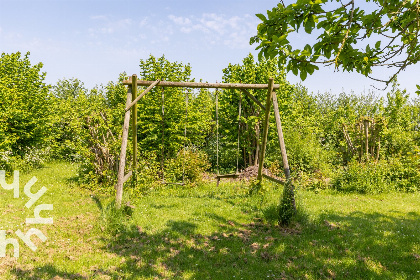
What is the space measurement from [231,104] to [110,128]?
6.05 m

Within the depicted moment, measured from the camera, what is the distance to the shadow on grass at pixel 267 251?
5.05 metres

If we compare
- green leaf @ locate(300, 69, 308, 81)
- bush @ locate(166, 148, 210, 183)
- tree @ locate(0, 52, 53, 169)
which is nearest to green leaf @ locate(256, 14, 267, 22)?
green leaf @ locate(300, 69, 308, 81)

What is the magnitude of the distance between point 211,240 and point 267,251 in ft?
4.37

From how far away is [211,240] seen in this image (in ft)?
21.4

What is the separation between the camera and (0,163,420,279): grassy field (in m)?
5.14

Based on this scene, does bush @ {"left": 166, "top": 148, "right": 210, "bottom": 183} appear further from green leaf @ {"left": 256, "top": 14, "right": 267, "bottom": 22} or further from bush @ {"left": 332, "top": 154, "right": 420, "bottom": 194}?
green leaf @ {"left": 256, "top": 14, "right": 267, "bottom": 22}

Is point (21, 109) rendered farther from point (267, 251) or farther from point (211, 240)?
point (267, 251)

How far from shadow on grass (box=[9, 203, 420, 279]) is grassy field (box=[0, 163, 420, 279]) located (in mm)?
20

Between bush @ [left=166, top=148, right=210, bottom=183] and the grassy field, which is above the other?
bush @ [left=166, top=148, right=210, bottom=183]

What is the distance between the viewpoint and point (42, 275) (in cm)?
488

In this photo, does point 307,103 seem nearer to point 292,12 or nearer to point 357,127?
point 357,127

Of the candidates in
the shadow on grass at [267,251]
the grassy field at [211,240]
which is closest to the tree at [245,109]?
the grassy field at [211,240]

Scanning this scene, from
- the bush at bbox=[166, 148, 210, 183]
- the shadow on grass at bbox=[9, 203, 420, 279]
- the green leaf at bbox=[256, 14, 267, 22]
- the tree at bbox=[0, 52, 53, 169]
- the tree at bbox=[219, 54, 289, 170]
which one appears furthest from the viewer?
the tree at bbox=[219, 54, 289, 170]

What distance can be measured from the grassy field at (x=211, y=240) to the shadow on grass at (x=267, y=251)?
0.02 meters
